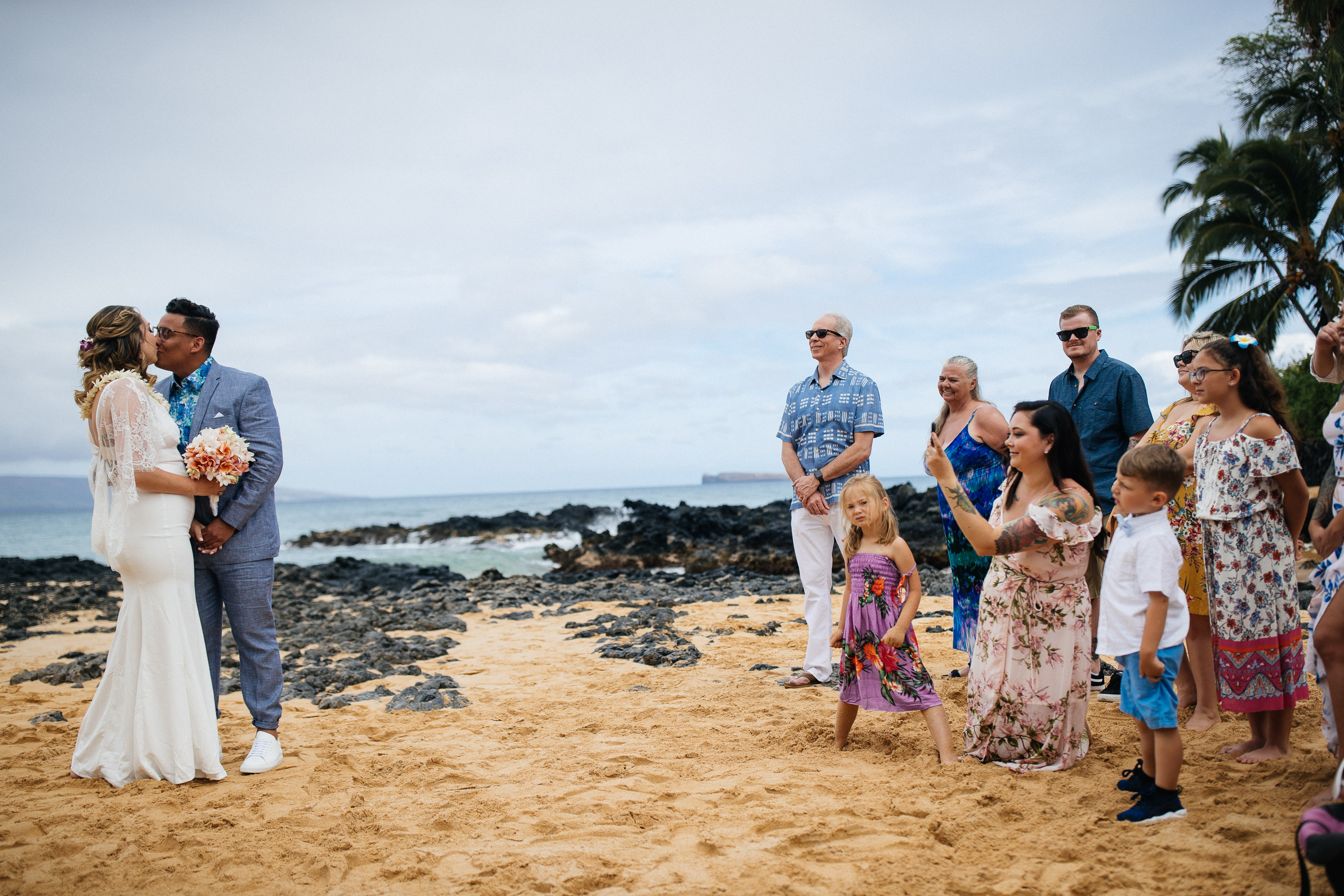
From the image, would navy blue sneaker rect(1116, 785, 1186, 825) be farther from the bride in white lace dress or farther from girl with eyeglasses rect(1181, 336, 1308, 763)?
the bride in white lace dress

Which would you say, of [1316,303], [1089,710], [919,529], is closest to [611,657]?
[1089,710]

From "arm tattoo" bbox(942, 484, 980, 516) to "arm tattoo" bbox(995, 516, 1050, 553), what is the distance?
149 mm

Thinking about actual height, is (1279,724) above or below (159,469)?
below

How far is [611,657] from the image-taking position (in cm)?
700

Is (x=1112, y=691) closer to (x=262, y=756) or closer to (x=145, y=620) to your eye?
(x=262, y=756)

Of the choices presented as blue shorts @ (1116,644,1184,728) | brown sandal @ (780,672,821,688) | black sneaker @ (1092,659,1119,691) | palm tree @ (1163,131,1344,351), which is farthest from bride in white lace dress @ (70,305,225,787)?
palm tree @ (1163,131,1344,351)

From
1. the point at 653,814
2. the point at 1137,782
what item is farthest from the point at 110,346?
the point at 1137,782

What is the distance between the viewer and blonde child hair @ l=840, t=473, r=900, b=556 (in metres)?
4.03

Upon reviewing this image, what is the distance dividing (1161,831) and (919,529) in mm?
13196

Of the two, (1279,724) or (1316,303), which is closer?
(1279,724)

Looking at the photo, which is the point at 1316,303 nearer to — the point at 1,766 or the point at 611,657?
the point at 611,657

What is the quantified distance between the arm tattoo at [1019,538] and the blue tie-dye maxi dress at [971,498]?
4.02 ft

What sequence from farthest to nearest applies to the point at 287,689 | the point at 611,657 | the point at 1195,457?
the point at 611,657 < the point at 287,689 < the point at 1195,457

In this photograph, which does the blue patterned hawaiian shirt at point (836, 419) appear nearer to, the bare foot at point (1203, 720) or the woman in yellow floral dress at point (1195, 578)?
the woman in yellow floral dress at point (1195, 578)
